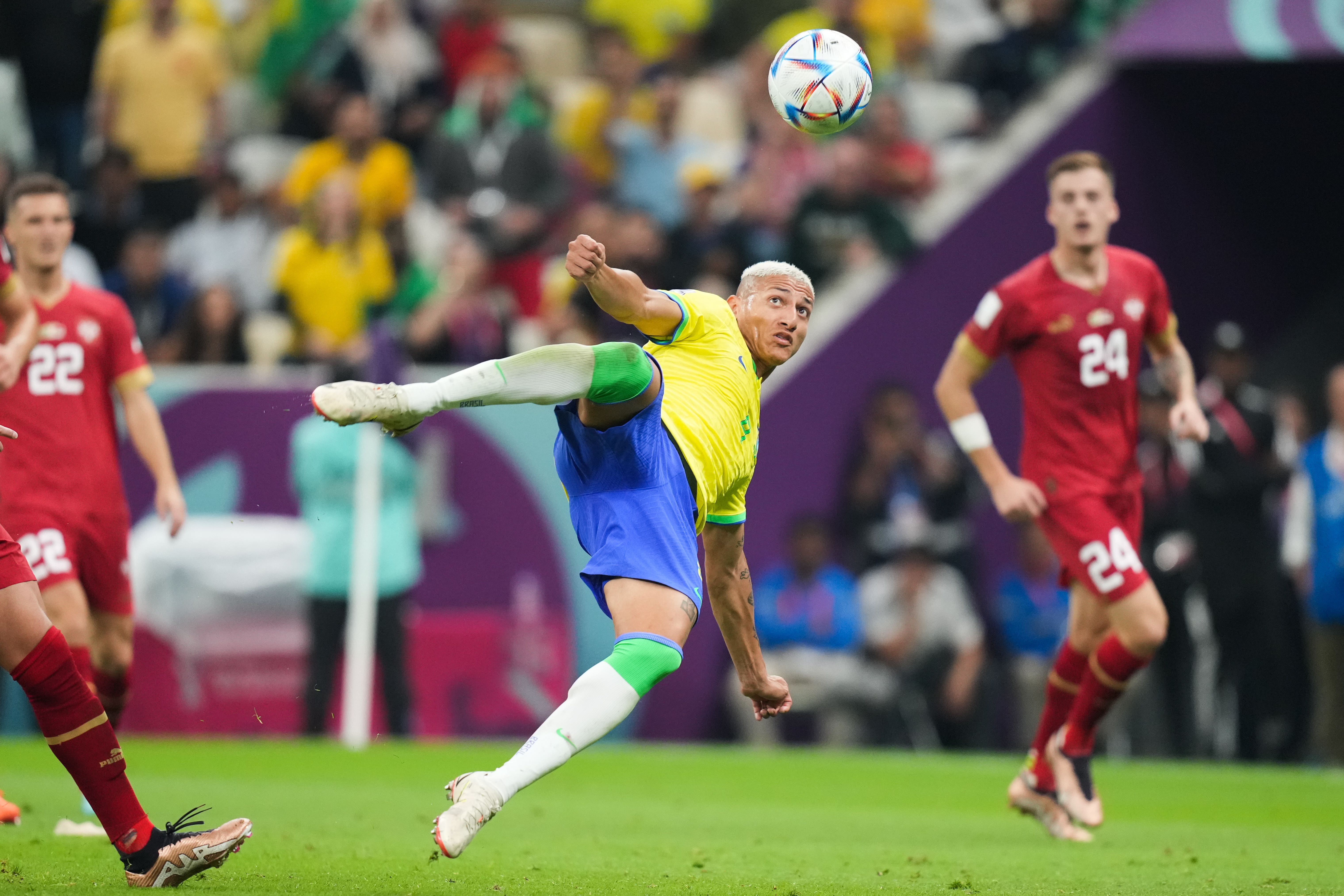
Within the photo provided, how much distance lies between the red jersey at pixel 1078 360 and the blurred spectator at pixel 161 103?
10.3 metres

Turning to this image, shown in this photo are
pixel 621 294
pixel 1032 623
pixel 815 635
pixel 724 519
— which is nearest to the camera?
pixel 621 294

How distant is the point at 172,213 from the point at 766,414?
6.11 meters

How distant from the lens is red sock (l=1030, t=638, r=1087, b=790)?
9.12m

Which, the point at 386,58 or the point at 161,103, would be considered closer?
the point at 161,103

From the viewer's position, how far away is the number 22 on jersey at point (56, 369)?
28.2ft

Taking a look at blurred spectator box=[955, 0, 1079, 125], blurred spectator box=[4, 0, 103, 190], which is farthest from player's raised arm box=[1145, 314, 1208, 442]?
blurred spectator box=[4, 0, 103, 190]

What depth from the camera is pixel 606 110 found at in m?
17.5

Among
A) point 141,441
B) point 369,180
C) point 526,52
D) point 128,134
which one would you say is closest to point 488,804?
point 141,441

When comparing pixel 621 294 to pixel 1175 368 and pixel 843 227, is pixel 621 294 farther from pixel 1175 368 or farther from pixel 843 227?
pixel 843 227

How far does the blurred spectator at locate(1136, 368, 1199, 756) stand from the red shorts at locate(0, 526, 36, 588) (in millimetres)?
9981

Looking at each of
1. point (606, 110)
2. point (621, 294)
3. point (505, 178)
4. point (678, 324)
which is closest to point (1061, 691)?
point (678, 324)

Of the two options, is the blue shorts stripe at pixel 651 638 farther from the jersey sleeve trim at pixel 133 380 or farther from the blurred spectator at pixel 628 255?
the blurred spectator at pixel 628 255

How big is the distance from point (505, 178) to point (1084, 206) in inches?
334

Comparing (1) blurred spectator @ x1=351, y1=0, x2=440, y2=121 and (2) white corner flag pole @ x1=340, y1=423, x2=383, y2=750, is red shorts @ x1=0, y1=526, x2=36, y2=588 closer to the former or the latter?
(2) white corner flag pole @ x1=340, y1=423, x2=383, y2=750
